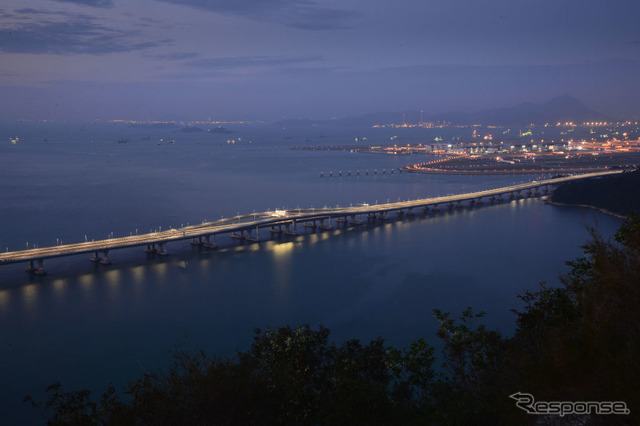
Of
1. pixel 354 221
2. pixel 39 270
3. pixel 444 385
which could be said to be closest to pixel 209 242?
pixel 39 270

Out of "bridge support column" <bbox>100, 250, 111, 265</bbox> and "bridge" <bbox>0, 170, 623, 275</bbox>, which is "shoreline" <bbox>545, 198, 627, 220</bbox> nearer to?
"bridge" <bbox>0, 170, 623, 275</bbox>

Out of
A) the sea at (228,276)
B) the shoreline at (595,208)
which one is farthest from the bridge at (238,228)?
the shoreline at (595,208)

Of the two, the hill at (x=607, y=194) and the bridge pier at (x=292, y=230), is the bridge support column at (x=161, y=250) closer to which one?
the bridge pier at (x=292, y=230)

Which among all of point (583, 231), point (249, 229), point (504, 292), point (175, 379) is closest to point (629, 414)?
point (175, 379)

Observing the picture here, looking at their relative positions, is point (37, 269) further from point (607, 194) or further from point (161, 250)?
point (607, 194)

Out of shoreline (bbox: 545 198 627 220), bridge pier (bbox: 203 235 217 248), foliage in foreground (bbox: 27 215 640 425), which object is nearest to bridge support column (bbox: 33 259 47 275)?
bridge pier (bbox: 203 235 217 248)

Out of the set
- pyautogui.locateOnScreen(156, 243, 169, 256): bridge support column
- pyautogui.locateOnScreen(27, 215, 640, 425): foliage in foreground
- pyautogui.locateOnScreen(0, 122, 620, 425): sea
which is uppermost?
pyautogui.locateOnScreen(27, 215, 640, 425): foliage in foreground
